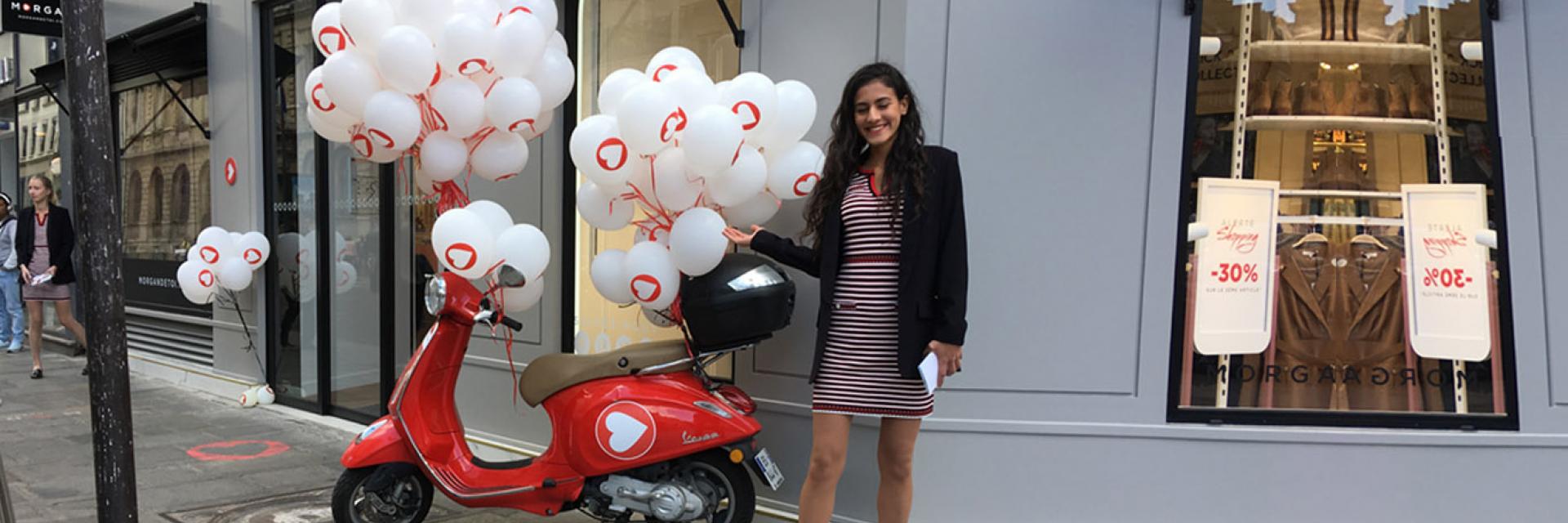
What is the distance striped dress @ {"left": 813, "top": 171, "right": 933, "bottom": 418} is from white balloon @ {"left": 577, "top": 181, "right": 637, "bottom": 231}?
33.2 inches

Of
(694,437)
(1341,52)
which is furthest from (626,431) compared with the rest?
(1341,52)

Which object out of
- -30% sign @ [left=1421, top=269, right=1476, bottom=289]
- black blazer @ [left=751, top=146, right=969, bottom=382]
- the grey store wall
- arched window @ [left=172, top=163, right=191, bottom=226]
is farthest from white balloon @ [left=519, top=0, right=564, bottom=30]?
arched window @ [left=172, top=163, right=191, bottom=226]

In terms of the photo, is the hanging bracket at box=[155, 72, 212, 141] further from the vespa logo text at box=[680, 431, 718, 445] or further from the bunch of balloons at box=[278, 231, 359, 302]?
the vespa logo text at box=[680, 431, 718, 445]

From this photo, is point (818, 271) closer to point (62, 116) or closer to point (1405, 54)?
point (1405, 54)

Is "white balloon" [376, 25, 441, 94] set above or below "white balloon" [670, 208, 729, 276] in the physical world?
above

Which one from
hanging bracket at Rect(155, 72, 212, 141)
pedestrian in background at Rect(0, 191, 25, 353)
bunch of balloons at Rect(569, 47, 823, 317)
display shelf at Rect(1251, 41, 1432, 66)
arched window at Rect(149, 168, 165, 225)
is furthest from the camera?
pedestrian in background at Rect(0, 191, 25, 353)

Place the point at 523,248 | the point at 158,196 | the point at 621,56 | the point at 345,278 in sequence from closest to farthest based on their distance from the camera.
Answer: the point at 523,248 → the point at 621,56 → the point at 345,278 → the point at 158,196

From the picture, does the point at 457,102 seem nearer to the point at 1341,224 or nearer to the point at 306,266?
the point at 1341,224

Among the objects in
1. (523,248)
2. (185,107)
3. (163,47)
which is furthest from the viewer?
(163,47)

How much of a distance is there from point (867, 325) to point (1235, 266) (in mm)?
1684

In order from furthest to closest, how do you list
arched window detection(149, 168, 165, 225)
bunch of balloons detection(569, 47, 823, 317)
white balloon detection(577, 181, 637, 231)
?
arched window detection(149, 168, 165, 225), white balloon detection(577, 181, 637, 231), bunch of balloons detection(569, 47, 823, 317)

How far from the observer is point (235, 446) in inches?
239

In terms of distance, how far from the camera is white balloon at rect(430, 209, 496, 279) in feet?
11.6

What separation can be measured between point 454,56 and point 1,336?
9.92m
